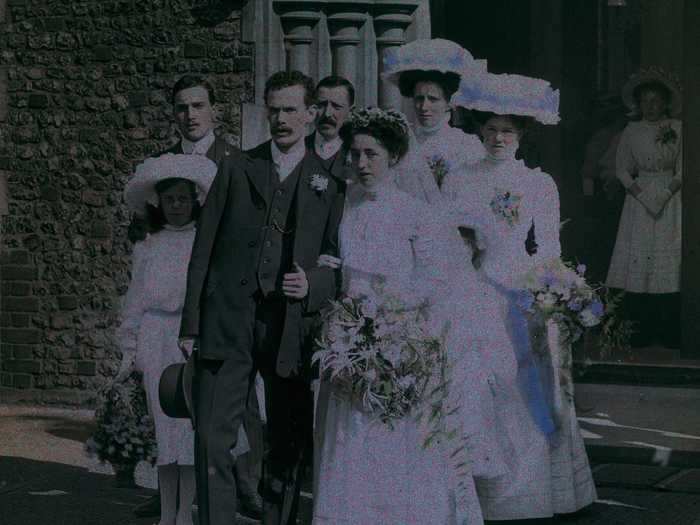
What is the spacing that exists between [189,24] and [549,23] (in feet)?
8.55

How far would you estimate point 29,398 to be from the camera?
11742 mm

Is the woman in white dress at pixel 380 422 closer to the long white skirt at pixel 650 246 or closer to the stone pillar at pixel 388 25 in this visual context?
the stone pillar at pixel 388 25

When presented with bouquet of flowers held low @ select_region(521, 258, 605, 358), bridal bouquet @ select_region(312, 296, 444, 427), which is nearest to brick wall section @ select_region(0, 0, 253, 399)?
bouquet of flowers held low @ select_region(521, 258, 605, 358)

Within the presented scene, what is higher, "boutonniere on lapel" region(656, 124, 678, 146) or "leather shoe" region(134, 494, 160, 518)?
"boutonniere on lapel" region(656, 124, 678, 146)

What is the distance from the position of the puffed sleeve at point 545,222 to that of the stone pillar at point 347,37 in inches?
124

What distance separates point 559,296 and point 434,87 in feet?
4.11

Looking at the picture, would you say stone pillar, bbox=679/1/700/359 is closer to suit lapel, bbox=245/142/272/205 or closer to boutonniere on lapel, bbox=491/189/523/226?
boutonniere on lapel, bbox=491/189/523/226

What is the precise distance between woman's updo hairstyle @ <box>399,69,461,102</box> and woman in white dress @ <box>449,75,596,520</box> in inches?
16.6

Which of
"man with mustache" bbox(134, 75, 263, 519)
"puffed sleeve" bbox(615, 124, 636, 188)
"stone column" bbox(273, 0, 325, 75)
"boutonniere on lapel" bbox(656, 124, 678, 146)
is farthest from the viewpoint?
"puffed sleeve" bbox(615, 124, 636, 188)

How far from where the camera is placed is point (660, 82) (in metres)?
11.5

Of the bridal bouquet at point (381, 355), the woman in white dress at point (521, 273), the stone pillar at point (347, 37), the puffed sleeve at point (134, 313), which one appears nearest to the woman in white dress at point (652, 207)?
the stone pillar at point (347, 37)

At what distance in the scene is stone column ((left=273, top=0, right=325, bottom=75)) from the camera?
1071cm

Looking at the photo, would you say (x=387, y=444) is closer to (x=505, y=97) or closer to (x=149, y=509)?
(x=149, y=509)

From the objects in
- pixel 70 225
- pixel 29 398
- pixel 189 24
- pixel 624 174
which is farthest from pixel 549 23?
pixel 29 398
